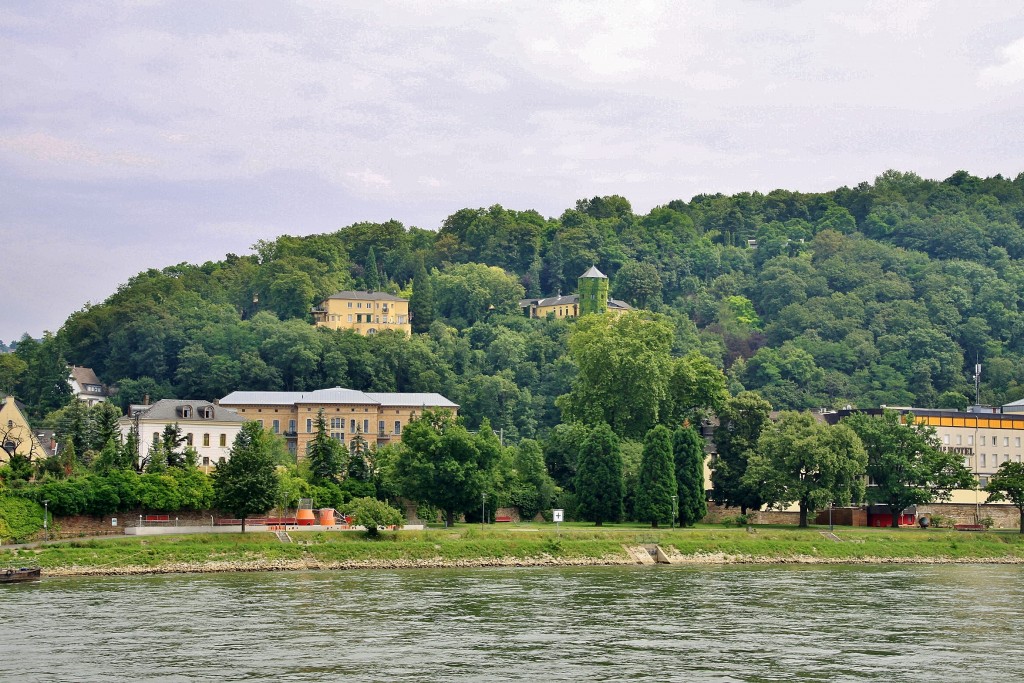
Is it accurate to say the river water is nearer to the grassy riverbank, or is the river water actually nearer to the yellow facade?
the grassy riverbank

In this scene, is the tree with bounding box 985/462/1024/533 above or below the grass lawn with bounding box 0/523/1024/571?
above

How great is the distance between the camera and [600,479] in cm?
10019

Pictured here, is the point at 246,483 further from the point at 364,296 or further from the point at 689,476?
→ the point at 364,296

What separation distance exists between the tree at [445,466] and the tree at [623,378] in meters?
22.7

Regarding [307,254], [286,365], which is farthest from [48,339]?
[307,254]

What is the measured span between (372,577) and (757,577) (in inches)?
851

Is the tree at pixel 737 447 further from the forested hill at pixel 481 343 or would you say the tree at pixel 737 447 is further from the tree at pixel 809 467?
the forested hill at pixel 481 343

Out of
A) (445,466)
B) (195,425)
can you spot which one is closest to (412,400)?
(195,425)

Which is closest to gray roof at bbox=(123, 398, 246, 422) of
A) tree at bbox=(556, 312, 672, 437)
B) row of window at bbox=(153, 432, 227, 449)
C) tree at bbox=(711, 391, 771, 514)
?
row of window at bbox=(153, 432, 227, 449)

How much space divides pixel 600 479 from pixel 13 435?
42044 mm

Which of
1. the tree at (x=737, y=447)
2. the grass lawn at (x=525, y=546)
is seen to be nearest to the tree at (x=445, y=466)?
the grass lawn at (x=525, y=546)

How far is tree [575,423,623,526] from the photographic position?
9975cm

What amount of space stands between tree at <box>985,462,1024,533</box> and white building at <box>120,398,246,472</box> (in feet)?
200

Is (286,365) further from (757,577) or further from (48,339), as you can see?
(757,577)
